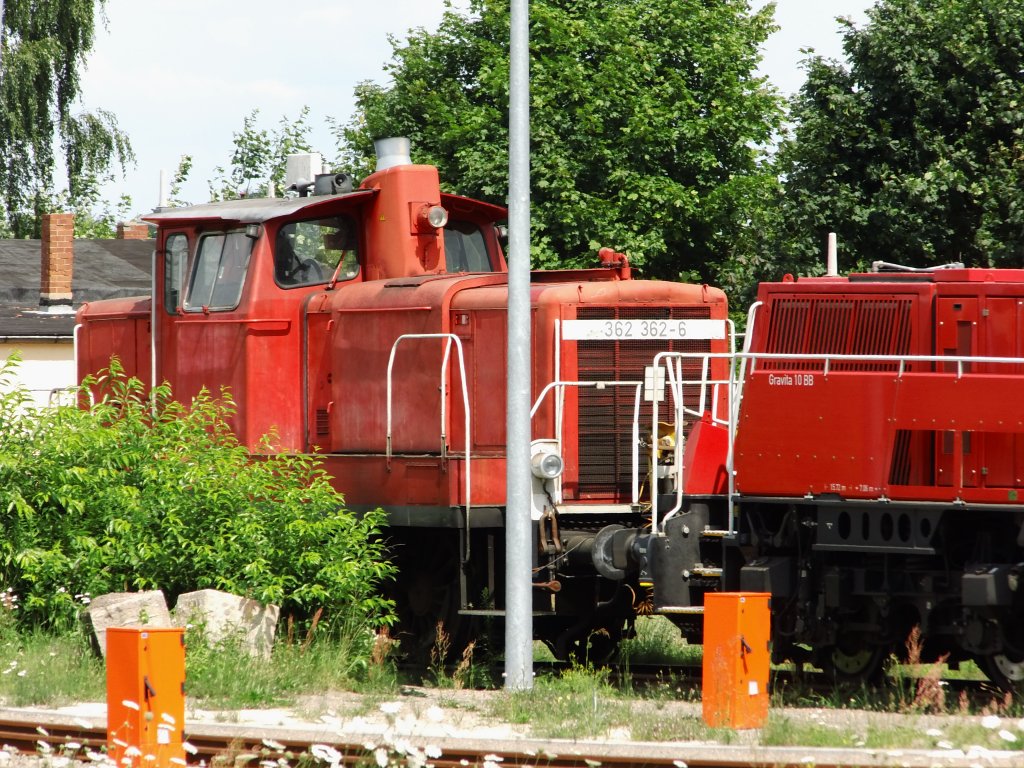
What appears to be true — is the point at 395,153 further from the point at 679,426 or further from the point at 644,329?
the point at 679,426

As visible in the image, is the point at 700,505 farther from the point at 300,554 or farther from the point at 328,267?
the point at 328,267

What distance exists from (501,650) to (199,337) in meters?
3.60

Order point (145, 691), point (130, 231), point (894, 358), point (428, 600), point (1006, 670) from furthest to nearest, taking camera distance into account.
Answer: point (130, 231)
point (428, 600)
point (894, 358)
point (1006, 670)
point (145, 691)

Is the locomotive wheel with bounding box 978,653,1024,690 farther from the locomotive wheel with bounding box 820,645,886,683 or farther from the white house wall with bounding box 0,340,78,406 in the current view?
the white house wall with bounding box 0,340,78,406

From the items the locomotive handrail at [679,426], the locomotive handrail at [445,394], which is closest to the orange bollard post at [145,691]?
the locomotive handrail at [445,394]

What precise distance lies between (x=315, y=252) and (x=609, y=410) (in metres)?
2.85

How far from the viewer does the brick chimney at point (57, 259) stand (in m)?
28.6

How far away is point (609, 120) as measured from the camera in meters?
28.2

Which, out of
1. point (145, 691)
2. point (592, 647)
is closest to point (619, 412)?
point (592, 647)

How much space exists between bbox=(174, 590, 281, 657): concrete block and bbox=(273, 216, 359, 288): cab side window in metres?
2.73

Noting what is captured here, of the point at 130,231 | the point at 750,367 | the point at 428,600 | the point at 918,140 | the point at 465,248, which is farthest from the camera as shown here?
the point at 130,231

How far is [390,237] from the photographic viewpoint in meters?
11.9

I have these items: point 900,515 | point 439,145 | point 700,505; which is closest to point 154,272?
point 700,505

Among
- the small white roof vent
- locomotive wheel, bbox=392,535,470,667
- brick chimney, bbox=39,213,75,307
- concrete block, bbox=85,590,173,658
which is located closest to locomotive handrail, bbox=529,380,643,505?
locomotive wheel, bbox=392,535,470,667
